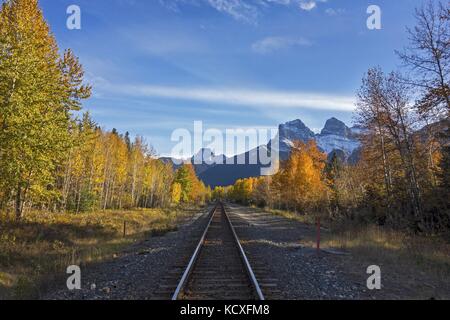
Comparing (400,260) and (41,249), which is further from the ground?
(400,260)

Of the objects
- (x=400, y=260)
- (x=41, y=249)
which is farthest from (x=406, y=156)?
(x=41, y=249)

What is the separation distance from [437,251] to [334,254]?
13.4 ft

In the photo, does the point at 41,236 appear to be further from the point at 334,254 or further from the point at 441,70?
the point at 441,70

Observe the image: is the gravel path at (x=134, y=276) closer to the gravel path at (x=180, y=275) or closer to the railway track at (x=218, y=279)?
the gravel path at (x=180, y=275)

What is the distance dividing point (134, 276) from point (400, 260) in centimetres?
879

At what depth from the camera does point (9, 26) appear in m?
15.7

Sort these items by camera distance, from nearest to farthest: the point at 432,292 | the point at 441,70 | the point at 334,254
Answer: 1. the point at 432,292
2. the point at 334,254
3. the point at 441,70

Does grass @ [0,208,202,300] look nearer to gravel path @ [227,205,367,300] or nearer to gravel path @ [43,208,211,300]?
gravel path @ [43,208,211,300]

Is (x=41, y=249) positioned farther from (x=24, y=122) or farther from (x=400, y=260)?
(x=400, y=260)

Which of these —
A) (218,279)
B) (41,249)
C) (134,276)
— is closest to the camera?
(218,279)

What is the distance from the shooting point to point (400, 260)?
1043 cm

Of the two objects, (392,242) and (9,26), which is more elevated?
(9,26)

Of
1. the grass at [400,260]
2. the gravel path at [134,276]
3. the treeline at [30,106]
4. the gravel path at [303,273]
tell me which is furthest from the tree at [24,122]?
the grass at [400,260]
